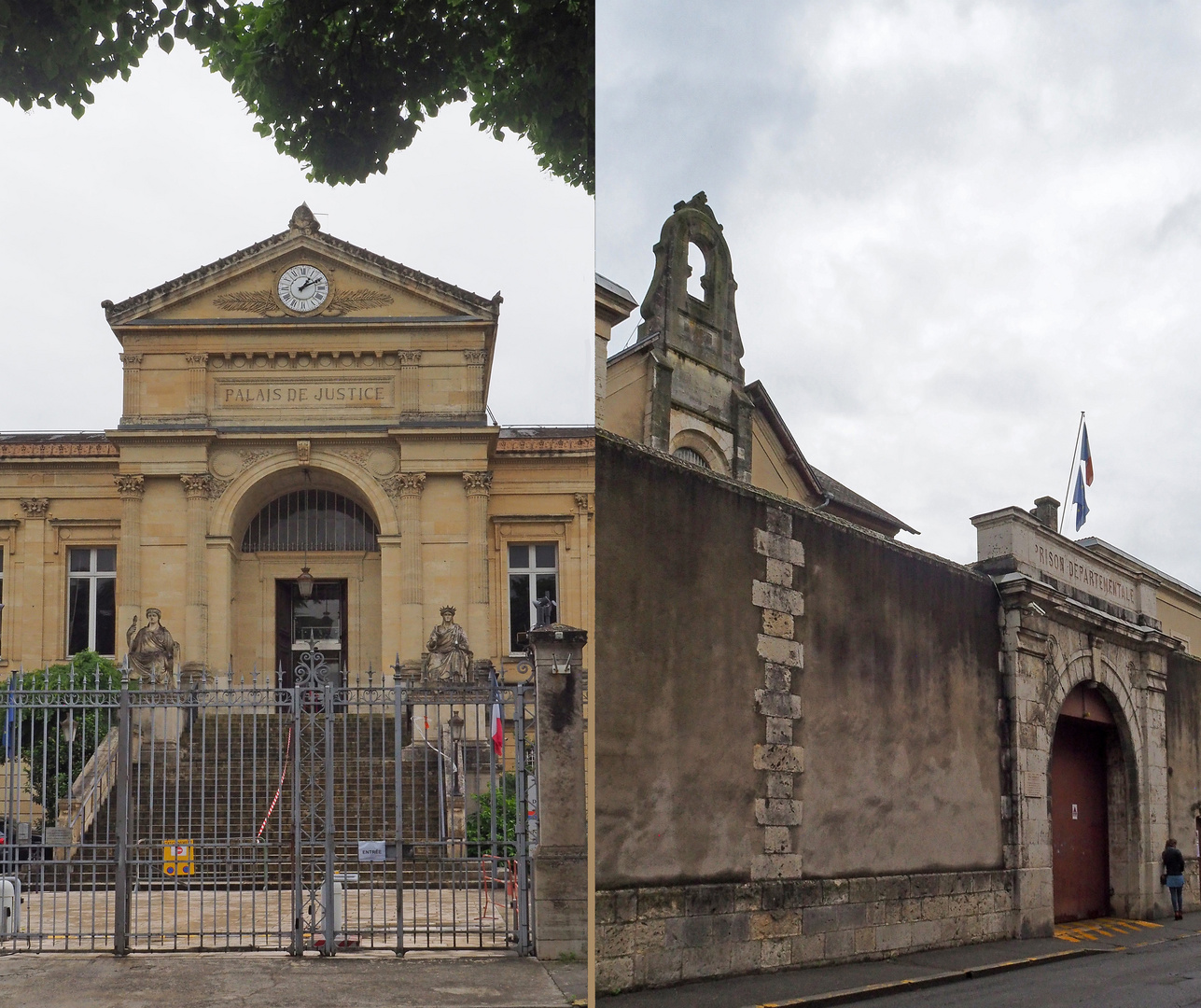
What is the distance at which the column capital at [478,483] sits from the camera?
5137mm

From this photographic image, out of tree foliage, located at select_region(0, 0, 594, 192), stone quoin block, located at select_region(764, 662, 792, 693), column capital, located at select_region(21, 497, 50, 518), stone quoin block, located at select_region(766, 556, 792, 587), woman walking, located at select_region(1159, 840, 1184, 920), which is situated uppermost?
tree foliage, located at select_region(0, 0, 594, 192)

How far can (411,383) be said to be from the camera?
5.09 meters

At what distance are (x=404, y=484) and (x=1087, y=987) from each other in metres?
4.63

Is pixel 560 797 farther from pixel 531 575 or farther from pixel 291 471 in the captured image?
pixel 291 471

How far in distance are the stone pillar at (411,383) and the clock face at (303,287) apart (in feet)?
1.22

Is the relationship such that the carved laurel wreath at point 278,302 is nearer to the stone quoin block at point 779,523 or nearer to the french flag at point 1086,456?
the stone quoin block at point 779,523

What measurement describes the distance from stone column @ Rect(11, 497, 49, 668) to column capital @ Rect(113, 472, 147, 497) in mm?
316

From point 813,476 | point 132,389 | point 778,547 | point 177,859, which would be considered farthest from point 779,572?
point 813,476

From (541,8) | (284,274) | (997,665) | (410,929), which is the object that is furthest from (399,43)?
(997,665)

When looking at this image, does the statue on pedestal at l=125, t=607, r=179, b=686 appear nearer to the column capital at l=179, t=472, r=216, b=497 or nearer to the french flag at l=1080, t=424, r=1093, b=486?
the column capital at l=179, t=472, r=216, b=497

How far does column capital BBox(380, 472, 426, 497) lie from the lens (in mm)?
5152

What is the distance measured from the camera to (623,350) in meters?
6.87

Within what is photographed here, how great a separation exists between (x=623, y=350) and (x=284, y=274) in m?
2.40

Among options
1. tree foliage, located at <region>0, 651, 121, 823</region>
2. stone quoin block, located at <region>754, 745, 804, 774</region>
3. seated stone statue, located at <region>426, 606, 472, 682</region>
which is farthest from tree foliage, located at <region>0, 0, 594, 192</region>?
stone quoin block, located at <region>754, 745, 804, 774</region>
